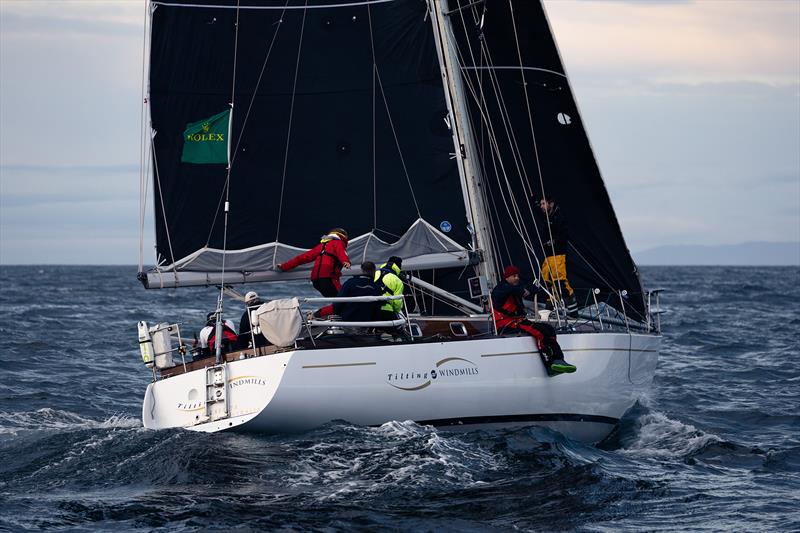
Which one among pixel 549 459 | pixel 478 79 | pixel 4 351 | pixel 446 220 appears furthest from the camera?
pixel 4 351

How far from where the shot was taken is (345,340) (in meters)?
12.8

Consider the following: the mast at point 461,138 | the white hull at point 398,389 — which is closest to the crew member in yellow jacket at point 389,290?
the white hull at point 398,389

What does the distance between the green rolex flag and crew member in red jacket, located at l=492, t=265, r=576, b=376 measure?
4.11m

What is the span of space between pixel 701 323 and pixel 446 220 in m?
20.1

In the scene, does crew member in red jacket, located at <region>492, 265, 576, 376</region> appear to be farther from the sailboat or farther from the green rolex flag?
the green rolex flag

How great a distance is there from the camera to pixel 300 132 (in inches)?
611

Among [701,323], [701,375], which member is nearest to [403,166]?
[701,375]

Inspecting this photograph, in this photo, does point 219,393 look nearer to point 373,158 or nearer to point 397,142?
point 373,158

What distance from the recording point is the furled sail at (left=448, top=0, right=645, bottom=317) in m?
16.4

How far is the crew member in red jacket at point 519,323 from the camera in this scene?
12930 millimetres

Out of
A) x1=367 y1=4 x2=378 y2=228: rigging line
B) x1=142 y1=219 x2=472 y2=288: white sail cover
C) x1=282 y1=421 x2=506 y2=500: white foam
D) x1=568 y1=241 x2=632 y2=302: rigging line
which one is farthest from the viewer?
x1=568 y1=241 x2=632 y2=302: rigging line

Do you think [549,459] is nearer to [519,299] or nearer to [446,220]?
[519,299]

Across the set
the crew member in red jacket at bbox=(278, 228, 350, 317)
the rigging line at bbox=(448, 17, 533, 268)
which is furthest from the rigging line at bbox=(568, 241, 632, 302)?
the crew member in red jacket at bbox=(278, 228, 350, 317)

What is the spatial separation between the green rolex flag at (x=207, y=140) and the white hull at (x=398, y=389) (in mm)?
Answer: 3210
